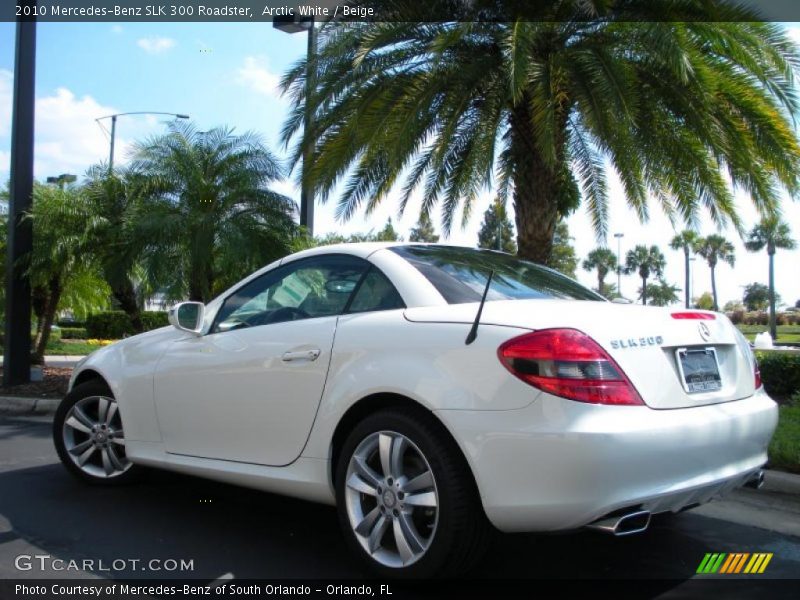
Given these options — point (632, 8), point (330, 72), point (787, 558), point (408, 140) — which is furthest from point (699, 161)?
point (787, 558)

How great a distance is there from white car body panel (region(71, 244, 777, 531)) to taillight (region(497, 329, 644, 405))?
4 centimetres

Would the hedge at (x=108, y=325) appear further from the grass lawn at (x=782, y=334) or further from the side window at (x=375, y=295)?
the grass lawn at (x=782, y=334)

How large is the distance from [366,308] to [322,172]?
6179 millimetres

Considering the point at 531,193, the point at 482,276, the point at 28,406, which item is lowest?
the point at 28,406

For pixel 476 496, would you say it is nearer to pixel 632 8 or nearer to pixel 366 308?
pixel 366 308

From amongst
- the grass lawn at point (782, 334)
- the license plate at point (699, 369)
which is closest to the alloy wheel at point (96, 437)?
the license plate at point (699, 369)

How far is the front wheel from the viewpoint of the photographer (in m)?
2.90

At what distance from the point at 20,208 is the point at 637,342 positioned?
9.99 metres

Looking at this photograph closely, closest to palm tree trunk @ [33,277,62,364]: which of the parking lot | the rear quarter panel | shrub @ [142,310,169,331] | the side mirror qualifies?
the parking lot

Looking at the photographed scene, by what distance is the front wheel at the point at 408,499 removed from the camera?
2.90 m

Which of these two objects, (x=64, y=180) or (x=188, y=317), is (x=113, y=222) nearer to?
(x=64, y=180)

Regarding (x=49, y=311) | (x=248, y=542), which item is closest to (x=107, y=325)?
(x=49, y=311)

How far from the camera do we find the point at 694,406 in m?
3.01

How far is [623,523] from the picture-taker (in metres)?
2.75
